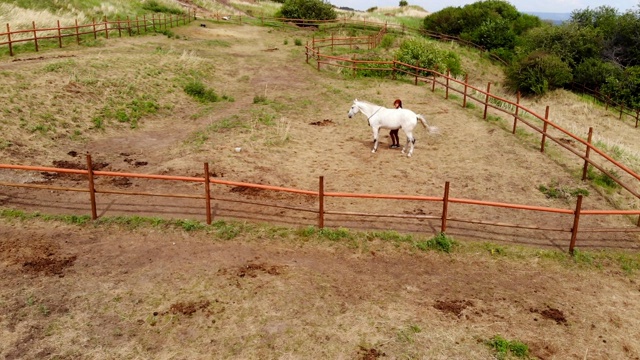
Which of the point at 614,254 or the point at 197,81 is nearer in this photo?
the point at 614,254

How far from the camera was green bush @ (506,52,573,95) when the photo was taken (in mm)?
29188

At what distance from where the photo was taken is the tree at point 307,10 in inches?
1658

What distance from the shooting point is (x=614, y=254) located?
29.5 ft

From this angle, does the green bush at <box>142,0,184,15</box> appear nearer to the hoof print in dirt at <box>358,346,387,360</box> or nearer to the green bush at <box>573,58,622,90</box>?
the green bush at <box>573,58,622,90</box>

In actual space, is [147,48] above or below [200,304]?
above

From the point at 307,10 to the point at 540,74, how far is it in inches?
822

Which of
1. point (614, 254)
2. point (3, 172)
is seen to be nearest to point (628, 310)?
point (614, 254)

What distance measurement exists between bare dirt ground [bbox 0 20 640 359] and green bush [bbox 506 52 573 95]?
16.9 m

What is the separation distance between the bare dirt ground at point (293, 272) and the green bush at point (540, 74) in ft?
55.4

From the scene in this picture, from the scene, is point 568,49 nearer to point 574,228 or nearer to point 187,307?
point 574,228

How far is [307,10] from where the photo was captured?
139ft

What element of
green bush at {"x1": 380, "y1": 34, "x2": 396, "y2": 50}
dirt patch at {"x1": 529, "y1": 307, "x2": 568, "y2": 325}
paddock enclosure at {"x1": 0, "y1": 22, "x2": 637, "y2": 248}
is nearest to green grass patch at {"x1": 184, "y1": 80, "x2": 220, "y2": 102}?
paddock enclosure at {"x1": 0, "y1": 22, "x2": 637, "y2": 248}

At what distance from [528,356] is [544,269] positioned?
8.65ft

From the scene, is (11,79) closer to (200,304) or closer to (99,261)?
(99,261)
